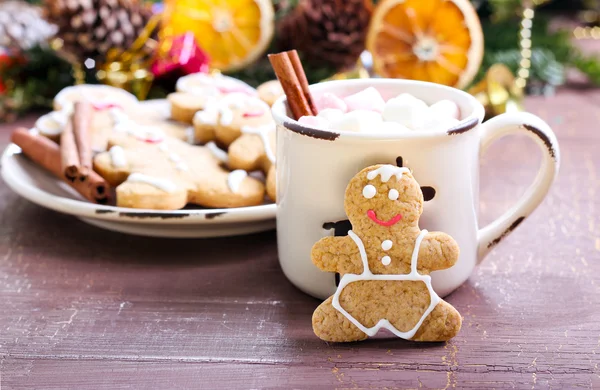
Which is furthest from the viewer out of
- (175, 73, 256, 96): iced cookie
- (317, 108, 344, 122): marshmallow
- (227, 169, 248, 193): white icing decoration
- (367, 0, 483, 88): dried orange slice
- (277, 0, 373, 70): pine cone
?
(277, 0, 373, 70): pine cone

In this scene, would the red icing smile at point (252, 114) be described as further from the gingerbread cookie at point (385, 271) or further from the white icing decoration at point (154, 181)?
the gingerbread cookie at point (385, 271)

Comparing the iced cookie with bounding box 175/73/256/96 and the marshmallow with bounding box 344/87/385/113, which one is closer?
the marshmallow with bounding box 344/87/385/113

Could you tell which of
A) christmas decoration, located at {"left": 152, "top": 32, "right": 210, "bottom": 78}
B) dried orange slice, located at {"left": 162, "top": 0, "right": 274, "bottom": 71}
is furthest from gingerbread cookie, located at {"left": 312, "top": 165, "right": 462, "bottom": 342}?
dried orange slice, located at {"left": 162, "top": 0, "right": 274, "bottom": 71}

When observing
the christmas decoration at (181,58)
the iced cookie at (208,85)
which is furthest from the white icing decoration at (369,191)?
the christmas decoration at (181,58)

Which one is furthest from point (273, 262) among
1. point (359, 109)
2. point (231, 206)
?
point (359, 109)

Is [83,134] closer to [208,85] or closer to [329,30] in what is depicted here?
[208,85]

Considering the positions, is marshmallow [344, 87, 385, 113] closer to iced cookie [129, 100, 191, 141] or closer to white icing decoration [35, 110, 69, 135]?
iced cookie [129, 100, 191, 141]

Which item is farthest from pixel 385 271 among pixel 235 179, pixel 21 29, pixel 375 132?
pixel 21 29
